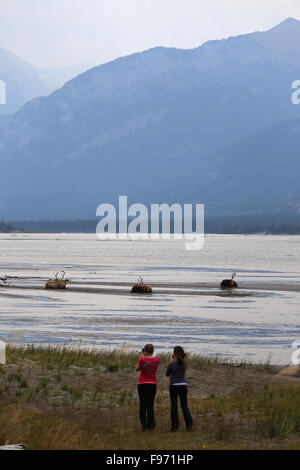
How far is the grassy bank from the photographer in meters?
20.5

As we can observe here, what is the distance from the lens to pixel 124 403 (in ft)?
86.1

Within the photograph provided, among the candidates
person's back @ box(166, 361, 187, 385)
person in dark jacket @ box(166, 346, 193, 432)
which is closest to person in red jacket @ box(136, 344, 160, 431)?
person's back @ box(166, 361, 187, 385)

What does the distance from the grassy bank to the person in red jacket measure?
386 millimetres

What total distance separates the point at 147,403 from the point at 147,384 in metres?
0.53

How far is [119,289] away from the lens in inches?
3442

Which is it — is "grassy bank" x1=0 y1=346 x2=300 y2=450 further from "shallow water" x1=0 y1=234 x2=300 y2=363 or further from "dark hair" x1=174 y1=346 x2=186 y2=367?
"shallow water" x1=0 y1=234 x2=300 y2=363

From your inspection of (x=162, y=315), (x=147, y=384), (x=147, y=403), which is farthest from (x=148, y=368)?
(x=162, y=315)

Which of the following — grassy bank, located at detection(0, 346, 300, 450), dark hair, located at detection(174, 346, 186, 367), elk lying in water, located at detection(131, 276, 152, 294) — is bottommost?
grassy bank, located at detection(0, 346, 300, 450)

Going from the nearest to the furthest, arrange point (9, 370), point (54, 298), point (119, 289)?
point (9, 370), point (54, 298), point (119, 289)

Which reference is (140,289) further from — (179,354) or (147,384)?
(179,354)

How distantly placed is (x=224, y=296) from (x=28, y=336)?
38066mm

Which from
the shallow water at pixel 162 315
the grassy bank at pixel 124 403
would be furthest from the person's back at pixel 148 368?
the shallow water at pixel 162 315
